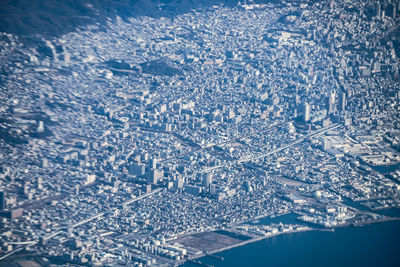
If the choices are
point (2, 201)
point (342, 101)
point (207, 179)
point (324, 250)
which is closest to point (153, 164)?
point (207, 179)

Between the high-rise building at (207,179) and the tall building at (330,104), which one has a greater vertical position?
the tall building at (330,104)

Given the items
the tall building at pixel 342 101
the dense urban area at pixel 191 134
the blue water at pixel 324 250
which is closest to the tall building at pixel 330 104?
the dense urban area at pixel 191 134

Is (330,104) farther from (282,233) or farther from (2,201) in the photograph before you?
(2,201)

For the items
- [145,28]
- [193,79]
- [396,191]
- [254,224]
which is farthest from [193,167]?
[145,28]

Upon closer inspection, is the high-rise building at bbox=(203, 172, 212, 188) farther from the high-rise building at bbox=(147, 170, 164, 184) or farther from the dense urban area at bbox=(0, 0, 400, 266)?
the high-rise building at bbox=(147, 170, 164, 184)

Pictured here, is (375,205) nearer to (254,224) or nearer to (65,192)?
(254,224)

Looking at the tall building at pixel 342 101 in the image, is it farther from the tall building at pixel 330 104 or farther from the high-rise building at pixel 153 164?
the high-rise building at pixel 153 164
